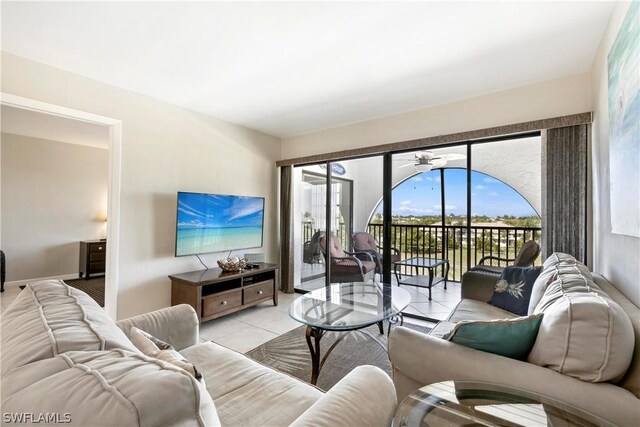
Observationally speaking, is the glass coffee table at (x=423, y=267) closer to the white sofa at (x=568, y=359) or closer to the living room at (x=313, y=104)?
the living room at (x=313, y=104)

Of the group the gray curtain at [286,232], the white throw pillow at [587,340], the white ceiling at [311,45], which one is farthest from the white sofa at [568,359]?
the gray curtain at [286,232]

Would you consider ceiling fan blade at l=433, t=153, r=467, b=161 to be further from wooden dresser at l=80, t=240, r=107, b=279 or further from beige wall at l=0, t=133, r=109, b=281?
beige wall at l=0, t=133, r=109, b=281

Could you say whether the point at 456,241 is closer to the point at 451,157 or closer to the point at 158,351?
the point at 451,157

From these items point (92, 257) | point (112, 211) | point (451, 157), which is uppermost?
point (451, 157)

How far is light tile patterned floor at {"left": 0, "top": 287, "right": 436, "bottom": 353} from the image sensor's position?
273 cm

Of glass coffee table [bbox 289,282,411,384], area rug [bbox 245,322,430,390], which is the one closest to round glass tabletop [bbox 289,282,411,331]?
glass coffee table [bbox 289,282,411,384]

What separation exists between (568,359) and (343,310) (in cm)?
156

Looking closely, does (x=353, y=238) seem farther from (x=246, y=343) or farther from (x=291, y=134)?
(x=246, y=343)

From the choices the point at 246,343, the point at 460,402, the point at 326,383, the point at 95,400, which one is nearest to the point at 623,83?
the point at 460,402

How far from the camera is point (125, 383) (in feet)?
1.88

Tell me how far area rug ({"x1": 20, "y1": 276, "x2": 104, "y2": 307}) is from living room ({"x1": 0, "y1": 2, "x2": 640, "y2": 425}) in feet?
2.41

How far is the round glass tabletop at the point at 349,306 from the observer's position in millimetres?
2060

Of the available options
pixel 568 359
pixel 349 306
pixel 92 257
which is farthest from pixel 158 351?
A: pixel 92 257

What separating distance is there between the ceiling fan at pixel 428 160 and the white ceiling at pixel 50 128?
12.9ft
